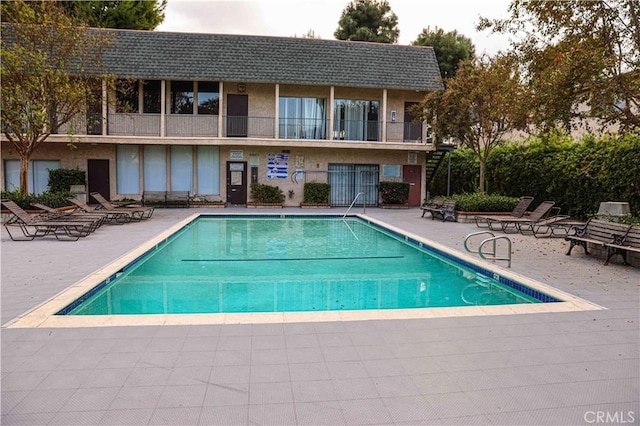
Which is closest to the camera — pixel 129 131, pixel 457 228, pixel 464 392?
pixel 464 392

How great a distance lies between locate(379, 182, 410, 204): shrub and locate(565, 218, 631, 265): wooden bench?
12025 mm

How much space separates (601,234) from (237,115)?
16044 mm

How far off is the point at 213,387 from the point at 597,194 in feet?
48.1

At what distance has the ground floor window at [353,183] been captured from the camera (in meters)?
22.5

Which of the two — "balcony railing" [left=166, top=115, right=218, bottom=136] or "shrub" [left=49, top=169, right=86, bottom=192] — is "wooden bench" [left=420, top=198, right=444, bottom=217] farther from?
"shrub" [left=49, top=169, right=86, bottom=192]

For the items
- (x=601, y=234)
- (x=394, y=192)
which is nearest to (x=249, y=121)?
(x=394, y=192)

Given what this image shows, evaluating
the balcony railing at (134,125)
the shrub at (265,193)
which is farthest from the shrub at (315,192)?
the balcony railing at (134,125)

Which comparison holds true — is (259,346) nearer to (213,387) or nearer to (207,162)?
(213,387)

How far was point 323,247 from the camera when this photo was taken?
11.7 metres

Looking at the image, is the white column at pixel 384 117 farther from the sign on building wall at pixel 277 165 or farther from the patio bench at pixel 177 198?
the patio bench at pixel 177 198

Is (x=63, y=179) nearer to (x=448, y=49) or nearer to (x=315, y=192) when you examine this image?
(x=315, y=192)

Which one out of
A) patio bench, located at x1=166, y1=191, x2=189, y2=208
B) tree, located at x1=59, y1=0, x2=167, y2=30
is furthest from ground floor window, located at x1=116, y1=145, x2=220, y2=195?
tree, located at x1=59, y1=0, x2=167, y2=30

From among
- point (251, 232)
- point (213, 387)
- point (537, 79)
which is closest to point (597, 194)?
point (537, 79)

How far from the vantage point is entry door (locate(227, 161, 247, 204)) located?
70.8ft
